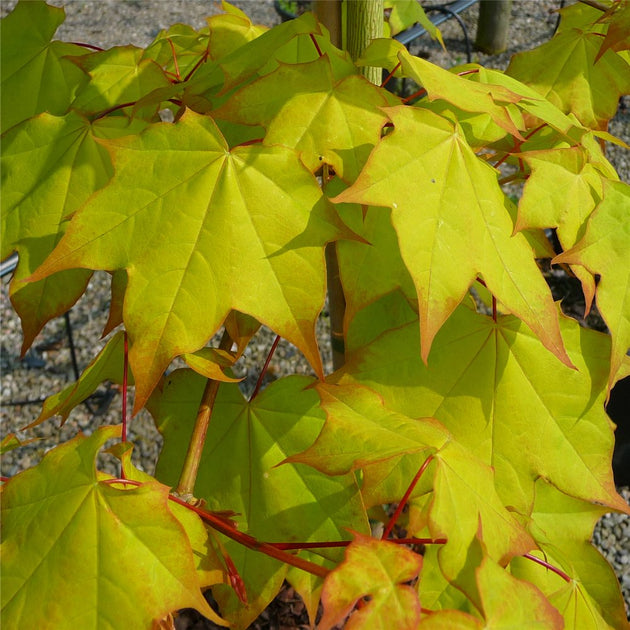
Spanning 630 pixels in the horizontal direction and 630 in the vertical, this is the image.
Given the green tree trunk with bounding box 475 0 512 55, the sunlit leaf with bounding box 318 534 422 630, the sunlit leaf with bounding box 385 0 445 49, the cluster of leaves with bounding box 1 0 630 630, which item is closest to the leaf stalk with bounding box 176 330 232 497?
the cluster of leaves with bounding box 1 0 630 630

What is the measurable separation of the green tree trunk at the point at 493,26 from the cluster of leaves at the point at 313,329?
2741 mm

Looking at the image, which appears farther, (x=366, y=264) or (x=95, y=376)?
(x=95, y=376)

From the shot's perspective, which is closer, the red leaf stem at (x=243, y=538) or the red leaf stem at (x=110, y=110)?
the red leaf stem at (x=243, y=538)

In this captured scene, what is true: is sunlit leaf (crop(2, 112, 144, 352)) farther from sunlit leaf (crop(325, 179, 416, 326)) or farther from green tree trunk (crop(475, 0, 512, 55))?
green tree trunk (crop(475, 0, 512, 55))

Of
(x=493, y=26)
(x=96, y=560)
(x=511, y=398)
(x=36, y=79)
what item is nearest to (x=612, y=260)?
(x=511, y=398)

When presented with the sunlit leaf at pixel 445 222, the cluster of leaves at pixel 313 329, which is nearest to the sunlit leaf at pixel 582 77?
the cluster of leaves at pixel 313 329

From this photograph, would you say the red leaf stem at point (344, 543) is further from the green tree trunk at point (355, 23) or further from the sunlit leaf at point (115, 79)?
the sunlit leaf at point (115, 79)

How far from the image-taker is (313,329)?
58 centimetres

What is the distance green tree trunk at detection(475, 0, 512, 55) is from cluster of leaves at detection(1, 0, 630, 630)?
274 centimetres

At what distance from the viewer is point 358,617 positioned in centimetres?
47

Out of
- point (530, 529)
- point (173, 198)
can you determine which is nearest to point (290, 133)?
point (173, 198)

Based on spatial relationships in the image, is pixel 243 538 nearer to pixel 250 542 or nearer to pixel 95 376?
pixel 250 542

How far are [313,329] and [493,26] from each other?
3.19 m

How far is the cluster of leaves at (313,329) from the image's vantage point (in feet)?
1.75
